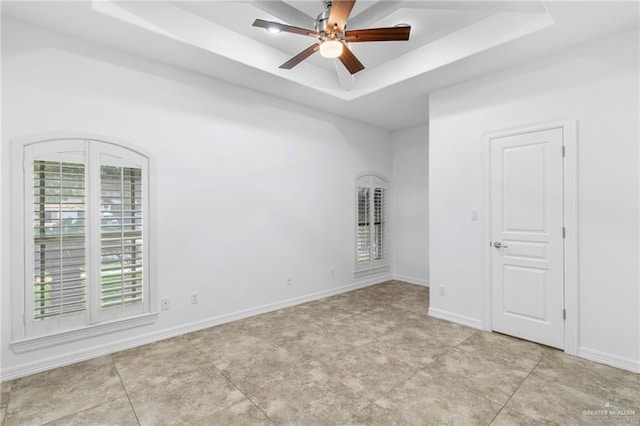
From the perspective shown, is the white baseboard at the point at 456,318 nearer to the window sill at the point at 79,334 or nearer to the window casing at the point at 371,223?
the window casing at the point at 371,223

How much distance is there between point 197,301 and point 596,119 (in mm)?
4364

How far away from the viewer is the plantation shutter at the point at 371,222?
5.38 metres

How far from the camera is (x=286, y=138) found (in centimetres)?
434

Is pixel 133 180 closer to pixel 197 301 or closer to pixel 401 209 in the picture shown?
pixel 197 301

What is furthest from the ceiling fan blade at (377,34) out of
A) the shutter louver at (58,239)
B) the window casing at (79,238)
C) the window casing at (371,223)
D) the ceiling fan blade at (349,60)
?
the window casing at (371,223)

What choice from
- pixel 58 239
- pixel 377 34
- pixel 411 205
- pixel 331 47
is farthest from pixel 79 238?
pixel 411 205

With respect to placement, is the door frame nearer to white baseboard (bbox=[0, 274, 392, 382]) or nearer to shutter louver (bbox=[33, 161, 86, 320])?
white baseboard (bbox=[0, 274, 392, 382])

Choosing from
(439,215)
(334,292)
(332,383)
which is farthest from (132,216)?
(439,215)

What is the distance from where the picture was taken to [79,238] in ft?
9.16

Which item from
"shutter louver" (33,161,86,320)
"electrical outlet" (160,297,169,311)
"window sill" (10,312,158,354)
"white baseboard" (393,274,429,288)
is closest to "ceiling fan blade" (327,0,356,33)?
"shutter louver" (33,161,86,320)

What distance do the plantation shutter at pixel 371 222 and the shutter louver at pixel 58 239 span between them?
379 cm

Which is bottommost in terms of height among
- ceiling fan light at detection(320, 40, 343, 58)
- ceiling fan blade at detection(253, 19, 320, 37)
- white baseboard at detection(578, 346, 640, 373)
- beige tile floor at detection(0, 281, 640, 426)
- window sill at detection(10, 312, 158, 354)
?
beige tile floor at detection(0, 281, 640, 426)

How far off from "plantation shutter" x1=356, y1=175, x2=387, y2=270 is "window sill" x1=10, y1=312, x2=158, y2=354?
10.8 feet

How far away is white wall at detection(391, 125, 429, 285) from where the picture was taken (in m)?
5.55
